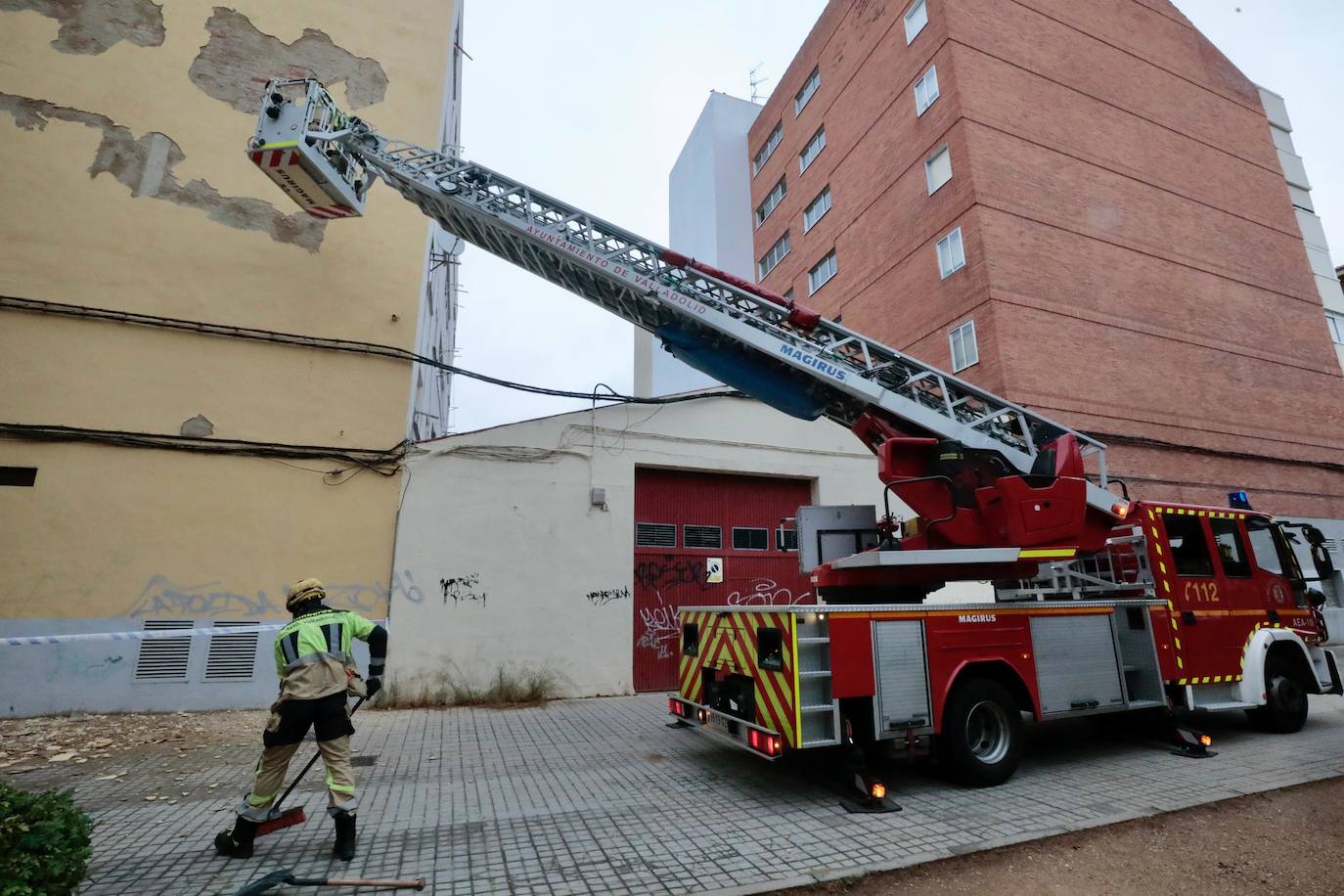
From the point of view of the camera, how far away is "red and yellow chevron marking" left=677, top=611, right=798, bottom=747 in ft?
15.6

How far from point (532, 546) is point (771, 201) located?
896 inches

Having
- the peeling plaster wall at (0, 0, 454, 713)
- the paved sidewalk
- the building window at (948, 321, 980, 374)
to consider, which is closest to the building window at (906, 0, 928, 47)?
the building window at (948, 321, 980, 374)

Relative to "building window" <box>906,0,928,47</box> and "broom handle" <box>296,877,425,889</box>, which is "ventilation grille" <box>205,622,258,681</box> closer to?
"broom handle" <box>296,877,425,889</box>

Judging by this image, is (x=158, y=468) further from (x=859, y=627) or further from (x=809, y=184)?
(x=809, y=184)

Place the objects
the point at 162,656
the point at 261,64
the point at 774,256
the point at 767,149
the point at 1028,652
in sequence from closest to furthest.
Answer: the point at 1028,652 < the point at 162,656 < the point at 261,64 < the point at 774,256 < the point at 767,149

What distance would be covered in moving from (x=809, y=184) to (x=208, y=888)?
2531cm

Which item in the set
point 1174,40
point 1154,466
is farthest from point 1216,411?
point 1174,40

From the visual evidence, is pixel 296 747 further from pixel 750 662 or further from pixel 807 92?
pixel 807 92

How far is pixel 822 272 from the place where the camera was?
23297 millimetres

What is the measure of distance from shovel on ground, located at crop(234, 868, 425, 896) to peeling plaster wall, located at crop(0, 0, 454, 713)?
5.65 m

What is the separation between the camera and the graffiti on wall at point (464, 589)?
29.6 ft

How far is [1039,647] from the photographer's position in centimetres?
579

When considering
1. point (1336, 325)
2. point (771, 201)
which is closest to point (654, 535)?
point (771, 201)

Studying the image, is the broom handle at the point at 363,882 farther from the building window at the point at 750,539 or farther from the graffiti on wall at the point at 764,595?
the building window at the point at 750,539
